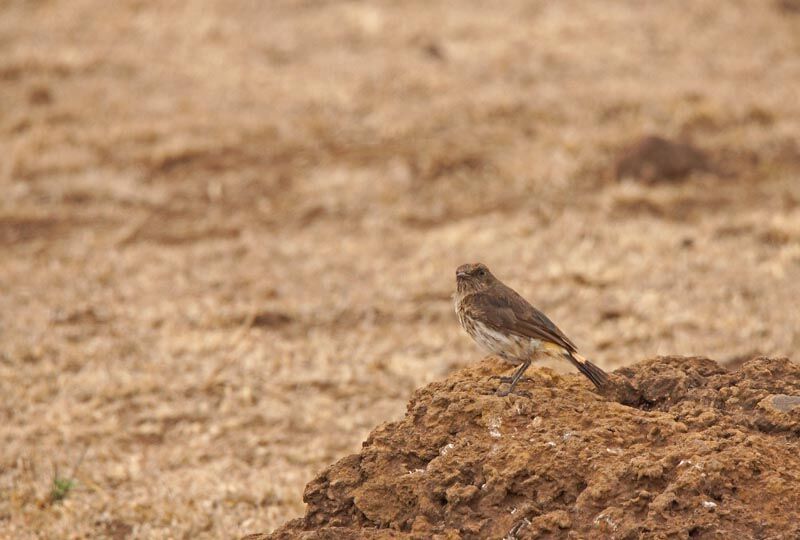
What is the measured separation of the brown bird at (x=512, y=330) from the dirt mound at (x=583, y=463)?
0.18 metres

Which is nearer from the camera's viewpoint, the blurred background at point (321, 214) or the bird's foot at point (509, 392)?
the bird's foot at point (509, 392)

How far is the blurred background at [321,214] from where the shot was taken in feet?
27.1


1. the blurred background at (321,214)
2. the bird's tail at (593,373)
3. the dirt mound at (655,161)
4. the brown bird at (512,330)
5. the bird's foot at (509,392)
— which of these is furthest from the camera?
the dirt mound at (655,161)

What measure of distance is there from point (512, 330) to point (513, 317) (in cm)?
8

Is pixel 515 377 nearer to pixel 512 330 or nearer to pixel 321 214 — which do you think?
pixel 512 330

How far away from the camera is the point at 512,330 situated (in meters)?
5.13

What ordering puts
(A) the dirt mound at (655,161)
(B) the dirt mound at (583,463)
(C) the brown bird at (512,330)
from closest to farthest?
(B) the dirt mound at (583,463) → (C) the brown bird at (512,330) → (A) the dirt mound at (655,161)

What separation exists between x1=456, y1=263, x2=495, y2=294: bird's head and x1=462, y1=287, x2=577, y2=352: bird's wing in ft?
0.47

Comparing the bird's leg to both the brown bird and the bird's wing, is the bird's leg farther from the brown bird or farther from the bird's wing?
the bird's wing

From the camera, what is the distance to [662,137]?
1341 cm

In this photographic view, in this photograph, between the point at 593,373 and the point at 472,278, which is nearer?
the point at 593,373

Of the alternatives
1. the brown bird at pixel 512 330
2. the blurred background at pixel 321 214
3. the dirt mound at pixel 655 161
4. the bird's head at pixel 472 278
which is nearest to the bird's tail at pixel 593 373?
the brown bird at pixel 512 330

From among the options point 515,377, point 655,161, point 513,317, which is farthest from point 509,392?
point 655,161

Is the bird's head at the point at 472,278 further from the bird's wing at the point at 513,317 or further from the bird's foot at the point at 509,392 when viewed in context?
the bird's foot at the point at 509,392
